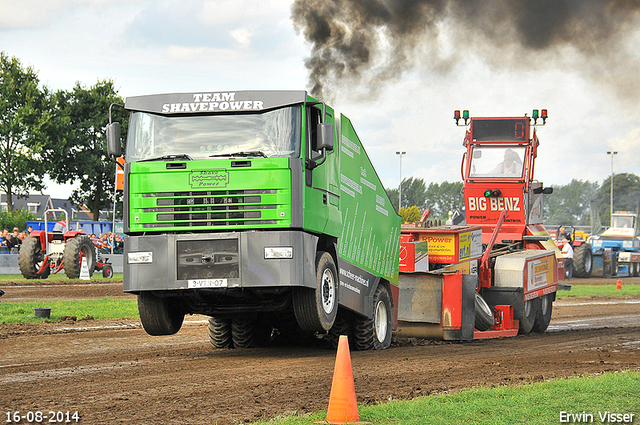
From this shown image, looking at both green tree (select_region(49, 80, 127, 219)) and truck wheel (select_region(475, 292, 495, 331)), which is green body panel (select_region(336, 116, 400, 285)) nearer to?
truck wheel (select_region(475, 292, 495, 331))

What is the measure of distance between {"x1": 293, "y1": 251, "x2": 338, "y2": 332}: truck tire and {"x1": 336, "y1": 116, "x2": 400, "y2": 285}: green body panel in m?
0.62

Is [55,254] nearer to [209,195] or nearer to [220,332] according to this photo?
[220,332]

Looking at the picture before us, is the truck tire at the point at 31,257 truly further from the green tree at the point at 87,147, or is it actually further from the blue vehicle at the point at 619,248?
the green tree at the point at 87,147

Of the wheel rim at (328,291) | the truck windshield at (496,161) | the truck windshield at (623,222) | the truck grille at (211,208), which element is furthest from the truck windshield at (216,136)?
the truck windshield at (623,222)

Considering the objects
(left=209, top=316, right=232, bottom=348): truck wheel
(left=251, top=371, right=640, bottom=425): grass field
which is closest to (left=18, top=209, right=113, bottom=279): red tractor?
(left=209, top=316, right=232, bottom=348): truck wheel

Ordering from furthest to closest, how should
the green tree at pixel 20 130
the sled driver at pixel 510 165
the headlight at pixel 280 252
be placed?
the green tree at pixel 20 130, the sled driver at pixel 510 165, the headlight at pixel 280 252

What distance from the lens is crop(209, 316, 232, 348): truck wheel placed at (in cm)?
1217

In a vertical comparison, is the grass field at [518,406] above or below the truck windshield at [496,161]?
below

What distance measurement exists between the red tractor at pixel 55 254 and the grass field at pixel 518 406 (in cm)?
1982

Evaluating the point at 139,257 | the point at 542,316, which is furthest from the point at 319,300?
the point at 542,316

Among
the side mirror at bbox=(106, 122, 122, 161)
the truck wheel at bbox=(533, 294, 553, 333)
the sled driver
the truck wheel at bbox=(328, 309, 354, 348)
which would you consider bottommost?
the truck wheel at bbox=(533, 294, 553, 333)

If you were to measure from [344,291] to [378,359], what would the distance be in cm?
105

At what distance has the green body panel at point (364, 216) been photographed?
428 inches

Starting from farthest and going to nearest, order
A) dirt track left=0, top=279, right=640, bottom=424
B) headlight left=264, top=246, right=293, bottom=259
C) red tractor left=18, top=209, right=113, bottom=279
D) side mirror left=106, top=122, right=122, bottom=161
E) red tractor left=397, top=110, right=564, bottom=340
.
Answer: red tractor left=18, top=209, right=113, bottom=279 < red tractor left=397, top=110, right=564, bottom=340 < side mirror left=106, top=122, right=122, bottom=161 < headlight left=264, top=246, right=293, bottom=259 < dirt track left=0, top=279, right=640, bottom=424
